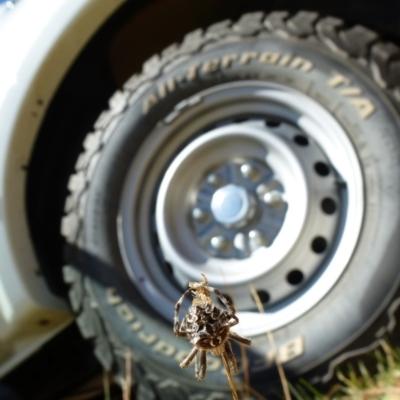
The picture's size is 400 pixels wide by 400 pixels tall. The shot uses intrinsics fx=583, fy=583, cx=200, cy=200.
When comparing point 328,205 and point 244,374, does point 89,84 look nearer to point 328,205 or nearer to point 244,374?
point 328,205

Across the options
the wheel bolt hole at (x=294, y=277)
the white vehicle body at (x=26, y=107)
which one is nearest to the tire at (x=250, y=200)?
the wheel bolt hole at (x=294, y=277)

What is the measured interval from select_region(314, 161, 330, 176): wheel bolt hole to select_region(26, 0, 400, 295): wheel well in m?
0.49

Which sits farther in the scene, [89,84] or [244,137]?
[89,84]

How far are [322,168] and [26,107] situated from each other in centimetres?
86

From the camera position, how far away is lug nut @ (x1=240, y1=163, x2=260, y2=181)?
5.15ft

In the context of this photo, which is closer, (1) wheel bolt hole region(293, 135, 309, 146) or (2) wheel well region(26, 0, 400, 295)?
(1) wheel bolt hole region(293, 135, 309, 146)

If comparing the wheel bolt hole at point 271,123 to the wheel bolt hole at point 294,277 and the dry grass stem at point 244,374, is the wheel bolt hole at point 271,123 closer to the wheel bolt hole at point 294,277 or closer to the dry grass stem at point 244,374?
the wheel bolt hole at point 294,277

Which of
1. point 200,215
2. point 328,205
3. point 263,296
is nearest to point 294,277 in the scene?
point 263,296

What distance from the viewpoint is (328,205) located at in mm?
1454

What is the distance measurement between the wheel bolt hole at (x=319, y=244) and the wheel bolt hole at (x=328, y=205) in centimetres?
7

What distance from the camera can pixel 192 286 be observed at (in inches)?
22.6

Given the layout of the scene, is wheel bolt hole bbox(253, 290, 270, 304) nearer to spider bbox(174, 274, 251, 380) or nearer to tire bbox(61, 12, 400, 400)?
tire bbox(61, 12, 400, 400)

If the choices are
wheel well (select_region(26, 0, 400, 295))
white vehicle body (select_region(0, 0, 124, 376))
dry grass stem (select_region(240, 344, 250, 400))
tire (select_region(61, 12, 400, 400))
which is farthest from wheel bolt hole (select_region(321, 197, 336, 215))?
white vehicle body (select_region(0, 0, 124, 376))

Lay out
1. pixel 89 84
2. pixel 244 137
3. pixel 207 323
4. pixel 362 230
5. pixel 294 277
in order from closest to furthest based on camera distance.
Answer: pixel 207 323 < pixel 362 230 < pixel 294 277 < pixel 244 137 < pixel 89 84
